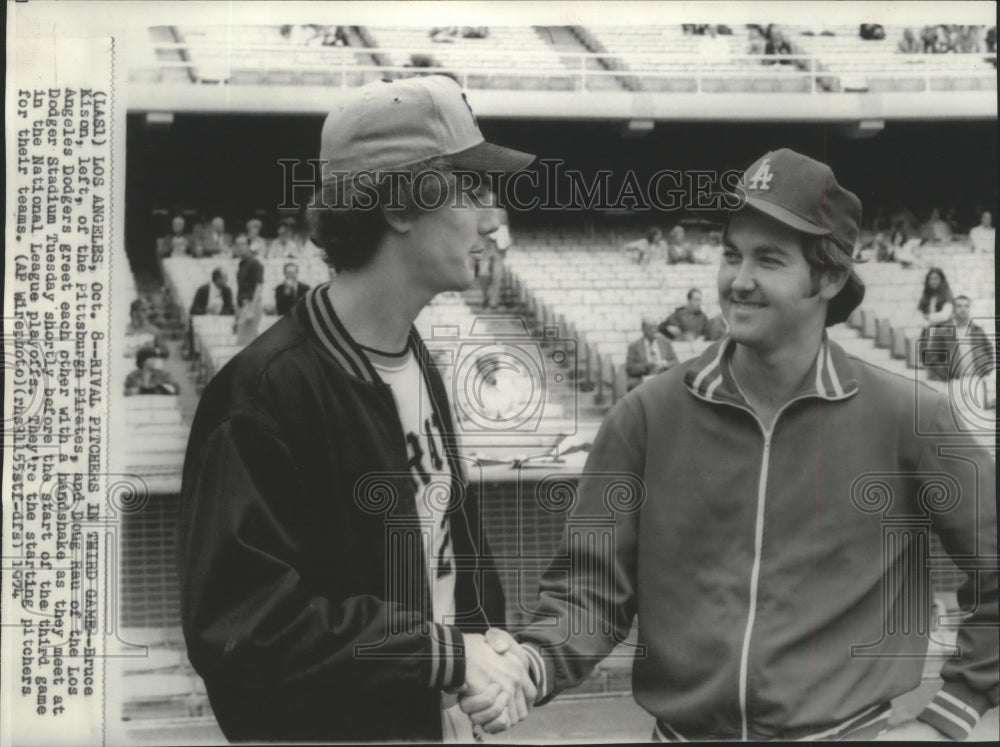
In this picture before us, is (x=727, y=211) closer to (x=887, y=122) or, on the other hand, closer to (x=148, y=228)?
(x=887, y=122)

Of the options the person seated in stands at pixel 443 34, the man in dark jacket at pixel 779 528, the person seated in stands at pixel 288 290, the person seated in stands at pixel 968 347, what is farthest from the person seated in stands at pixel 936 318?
the person seated in stands at pixel 288 290

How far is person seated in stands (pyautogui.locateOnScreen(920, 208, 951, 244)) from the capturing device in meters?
2.75

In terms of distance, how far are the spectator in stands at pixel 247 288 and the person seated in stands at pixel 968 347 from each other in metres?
1.52

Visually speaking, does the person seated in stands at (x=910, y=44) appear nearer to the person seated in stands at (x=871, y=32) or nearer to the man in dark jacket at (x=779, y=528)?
the person seated in stands at (x=871, y=32)

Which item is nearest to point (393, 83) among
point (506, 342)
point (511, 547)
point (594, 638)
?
point (506, 342)

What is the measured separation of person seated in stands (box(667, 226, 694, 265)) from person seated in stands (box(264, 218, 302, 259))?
0.80 metres

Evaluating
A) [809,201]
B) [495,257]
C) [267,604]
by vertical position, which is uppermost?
[809,201]

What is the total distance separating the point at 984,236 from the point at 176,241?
1787 millimetres

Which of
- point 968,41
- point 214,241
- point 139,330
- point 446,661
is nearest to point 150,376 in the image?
point 139,330

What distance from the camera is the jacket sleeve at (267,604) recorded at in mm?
2414

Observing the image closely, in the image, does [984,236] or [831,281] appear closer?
[831,281]

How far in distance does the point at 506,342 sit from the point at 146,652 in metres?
1.02

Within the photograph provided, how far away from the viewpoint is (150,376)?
2664 millimetres

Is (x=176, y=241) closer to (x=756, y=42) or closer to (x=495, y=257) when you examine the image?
(x=495, y=257)
